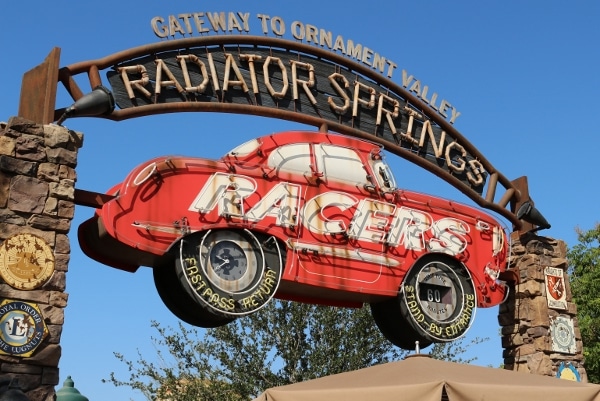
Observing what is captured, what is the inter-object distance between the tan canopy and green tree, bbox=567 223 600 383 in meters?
17.0

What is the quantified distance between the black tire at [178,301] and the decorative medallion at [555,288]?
18.6 ft

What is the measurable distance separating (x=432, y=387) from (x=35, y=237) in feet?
14.3

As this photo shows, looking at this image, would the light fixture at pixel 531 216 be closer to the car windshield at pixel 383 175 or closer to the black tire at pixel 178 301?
the car windshield at pixel 383 175

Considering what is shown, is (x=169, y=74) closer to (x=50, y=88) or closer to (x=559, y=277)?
(x=50, y=88)

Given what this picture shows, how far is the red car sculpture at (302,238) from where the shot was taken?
30.9 feet

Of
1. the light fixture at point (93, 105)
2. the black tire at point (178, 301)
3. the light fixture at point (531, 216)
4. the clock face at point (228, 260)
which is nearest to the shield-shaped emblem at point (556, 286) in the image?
the light fixture at point (531, 216)

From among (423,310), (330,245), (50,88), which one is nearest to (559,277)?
(423,310)

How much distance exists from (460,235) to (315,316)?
22.0ft

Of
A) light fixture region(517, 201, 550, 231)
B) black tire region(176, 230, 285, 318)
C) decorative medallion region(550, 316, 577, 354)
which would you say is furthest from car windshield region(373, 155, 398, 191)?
decorative medallion region(550, 316, 577, 354)

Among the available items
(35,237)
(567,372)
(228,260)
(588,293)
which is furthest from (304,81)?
(588,293)

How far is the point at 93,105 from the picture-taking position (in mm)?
9180

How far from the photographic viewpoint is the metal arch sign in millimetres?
10039

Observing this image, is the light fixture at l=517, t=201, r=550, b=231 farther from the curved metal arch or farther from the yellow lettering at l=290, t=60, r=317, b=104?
the yellow lettering at l=290, t=60, r=317, b=104

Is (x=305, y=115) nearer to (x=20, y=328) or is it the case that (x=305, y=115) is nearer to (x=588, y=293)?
(x=20, y=328)
